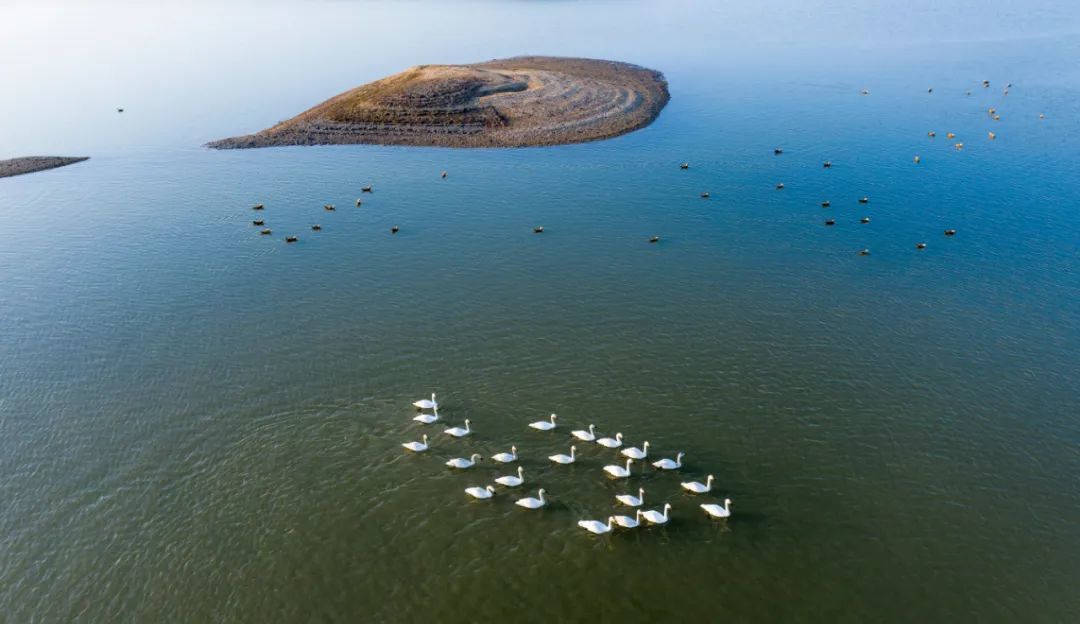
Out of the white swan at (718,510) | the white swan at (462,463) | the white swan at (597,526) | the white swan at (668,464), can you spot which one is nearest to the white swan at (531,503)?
the white swan at (597,526)

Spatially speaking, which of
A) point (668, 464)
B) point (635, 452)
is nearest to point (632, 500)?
point (635, 452)

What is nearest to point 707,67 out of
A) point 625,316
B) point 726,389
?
point 625,316

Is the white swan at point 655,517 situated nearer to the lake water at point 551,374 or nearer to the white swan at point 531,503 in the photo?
the lake water at point 551,374

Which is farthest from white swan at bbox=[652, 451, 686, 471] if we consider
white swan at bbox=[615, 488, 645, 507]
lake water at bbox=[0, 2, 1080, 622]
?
white swan at bbox=[615, 488, 645, 507]

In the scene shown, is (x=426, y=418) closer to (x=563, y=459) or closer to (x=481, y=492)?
(x=481, y=492)

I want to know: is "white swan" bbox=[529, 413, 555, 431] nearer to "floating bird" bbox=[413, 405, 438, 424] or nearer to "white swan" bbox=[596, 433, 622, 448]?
"white swan" bbox=[596, 433, 622, 448]
